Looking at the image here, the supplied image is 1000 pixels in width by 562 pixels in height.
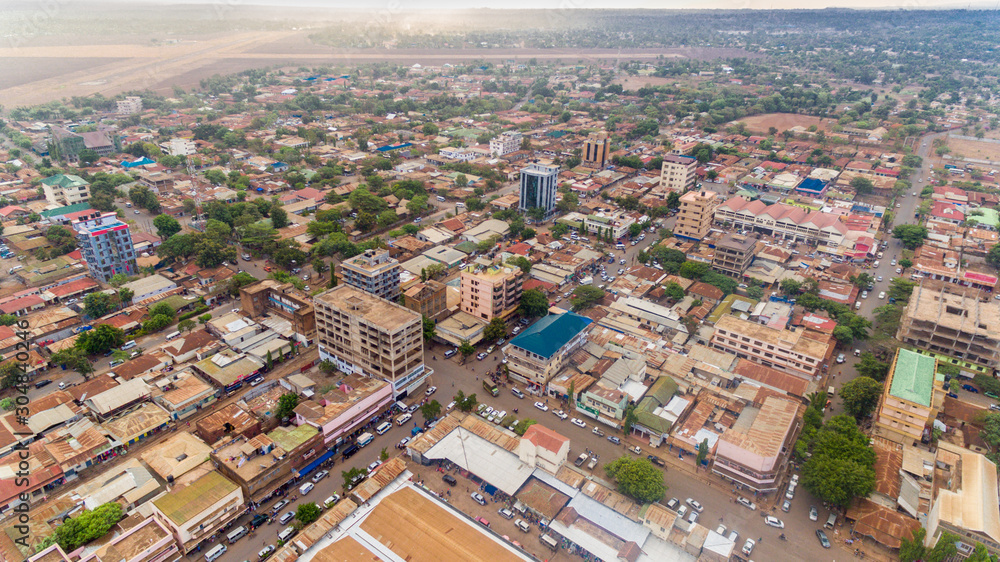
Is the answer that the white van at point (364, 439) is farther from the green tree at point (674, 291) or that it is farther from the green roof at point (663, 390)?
the green tree at point (674, 291)

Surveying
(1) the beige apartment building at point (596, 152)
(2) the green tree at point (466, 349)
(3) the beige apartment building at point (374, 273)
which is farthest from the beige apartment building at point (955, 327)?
(1) the beige apartment building at point (596, 152)

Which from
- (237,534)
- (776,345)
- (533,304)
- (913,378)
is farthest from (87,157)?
(913,378)

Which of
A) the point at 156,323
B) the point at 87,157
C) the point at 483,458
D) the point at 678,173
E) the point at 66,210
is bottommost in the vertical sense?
the point at 483,458

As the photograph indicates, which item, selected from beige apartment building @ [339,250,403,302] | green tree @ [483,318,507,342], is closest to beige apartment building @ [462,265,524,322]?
green tree @ [483,318,507,342]

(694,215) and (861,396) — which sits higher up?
(694,215)

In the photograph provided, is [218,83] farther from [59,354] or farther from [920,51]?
[920,51]

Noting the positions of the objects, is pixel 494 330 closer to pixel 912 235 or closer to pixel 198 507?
pixel 198 507
